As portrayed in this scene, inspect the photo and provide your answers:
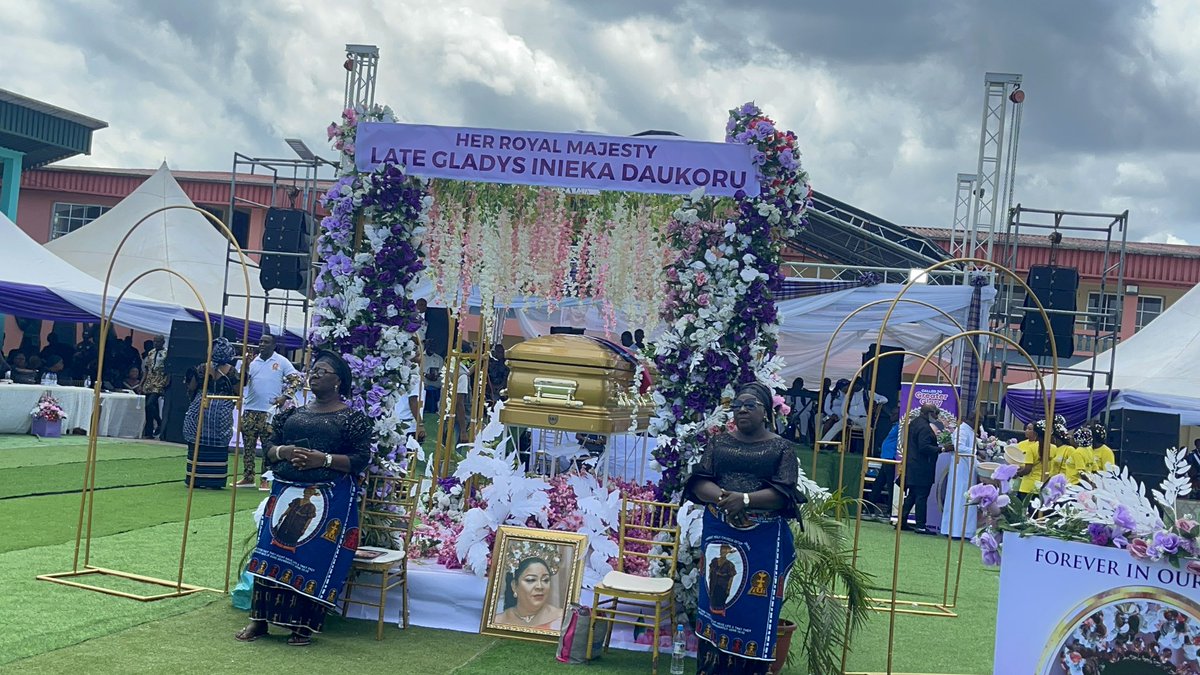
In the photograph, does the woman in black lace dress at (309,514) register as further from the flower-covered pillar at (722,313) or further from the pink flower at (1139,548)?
→ the pink flower at (1139,548)

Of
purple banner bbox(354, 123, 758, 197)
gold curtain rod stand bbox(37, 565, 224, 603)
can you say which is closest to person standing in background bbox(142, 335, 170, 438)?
gold curtain rod stand bbox(37, 565, 224, 603)

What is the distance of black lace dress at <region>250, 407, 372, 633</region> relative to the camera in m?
7.14

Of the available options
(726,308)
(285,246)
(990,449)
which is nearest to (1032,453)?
(990,449)

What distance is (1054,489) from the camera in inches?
219

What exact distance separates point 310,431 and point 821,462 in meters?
11.7

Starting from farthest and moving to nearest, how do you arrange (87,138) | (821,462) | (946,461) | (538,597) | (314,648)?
(87,138) → (821,462) → (946,461) → (538,597) → (314,648)

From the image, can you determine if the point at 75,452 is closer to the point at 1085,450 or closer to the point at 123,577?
the point at 123,577

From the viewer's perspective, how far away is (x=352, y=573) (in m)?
7.91

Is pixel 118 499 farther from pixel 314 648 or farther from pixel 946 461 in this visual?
pixel 946 461

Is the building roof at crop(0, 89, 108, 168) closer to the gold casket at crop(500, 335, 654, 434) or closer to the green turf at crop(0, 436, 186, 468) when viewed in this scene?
the green turf at crop(0, 436, 186, 468)

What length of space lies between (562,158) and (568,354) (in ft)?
5.34

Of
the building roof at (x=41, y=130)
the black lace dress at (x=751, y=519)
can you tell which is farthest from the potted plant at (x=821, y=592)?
the building roof at (x=41, y=130)

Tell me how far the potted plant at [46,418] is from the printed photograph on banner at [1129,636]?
1607cm

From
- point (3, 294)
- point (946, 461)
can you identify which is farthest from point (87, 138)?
point (946, 461)
